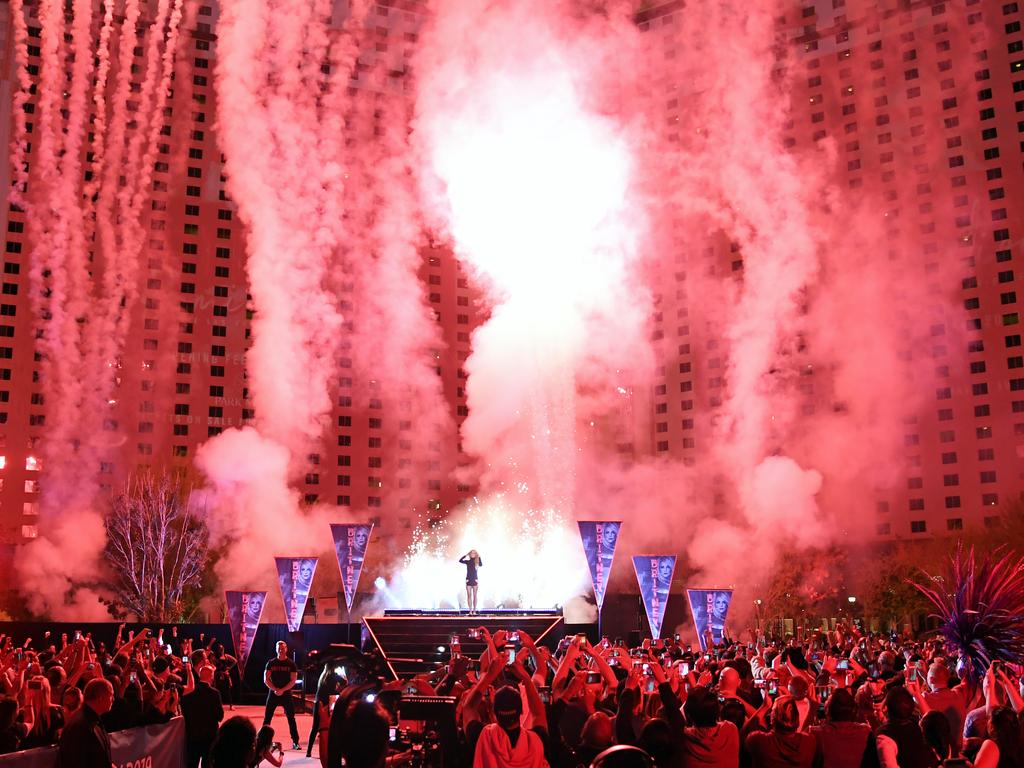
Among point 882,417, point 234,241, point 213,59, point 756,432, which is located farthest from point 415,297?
point 882,417

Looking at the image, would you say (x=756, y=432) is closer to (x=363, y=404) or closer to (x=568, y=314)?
(x=568, y=314)

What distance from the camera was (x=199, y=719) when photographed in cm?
1018

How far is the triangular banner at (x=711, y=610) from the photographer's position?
1091 inches

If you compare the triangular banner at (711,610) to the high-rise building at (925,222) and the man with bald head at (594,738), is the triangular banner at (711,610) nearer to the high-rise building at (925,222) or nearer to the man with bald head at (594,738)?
the man with bald head at (594,738)

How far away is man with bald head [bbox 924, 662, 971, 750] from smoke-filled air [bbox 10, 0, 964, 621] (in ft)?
145

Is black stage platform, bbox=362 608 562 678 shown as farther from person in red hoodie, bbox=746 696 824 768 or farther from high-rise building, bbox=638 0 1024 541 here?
high-rise building, bbox=638 0 1024 541

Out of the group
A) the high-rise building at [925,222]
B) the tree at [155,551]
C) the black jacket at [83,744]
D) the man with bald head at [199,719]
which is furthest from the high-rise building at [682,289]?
the black jacket at [83,744]

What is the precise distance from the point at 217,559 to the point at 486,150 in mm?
28368

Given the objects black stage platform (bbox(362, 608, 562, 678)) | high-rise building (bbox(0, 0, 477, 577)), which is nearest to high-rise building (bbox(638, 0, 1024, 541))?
high-rise building (bbox(0, 0, 477, 577))

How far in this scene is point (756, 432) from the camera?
228 ft

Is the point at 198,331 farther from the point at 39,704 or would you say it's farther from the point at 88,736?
the point at 88,736

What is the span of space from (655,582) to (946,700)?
63.7 feet

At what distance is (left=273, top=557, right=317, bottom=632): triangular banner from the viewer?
26859mm

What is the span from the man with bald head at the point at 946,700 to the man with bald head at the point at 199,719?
6831mm
